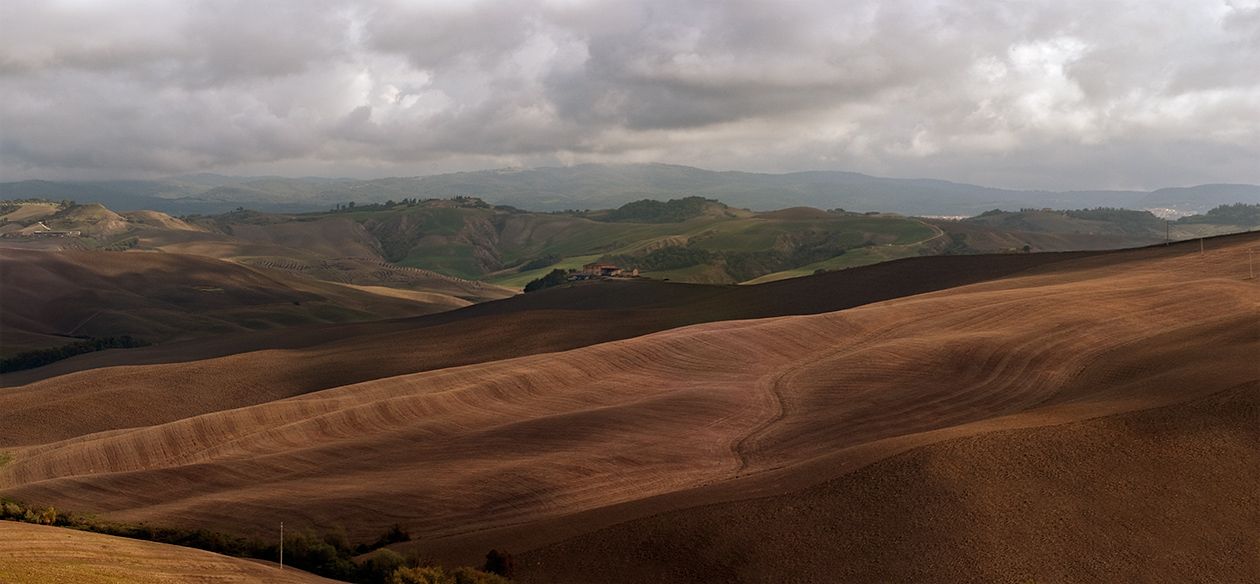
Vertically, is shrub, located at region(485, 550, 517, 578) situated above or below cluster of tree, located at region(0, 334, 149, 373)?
above

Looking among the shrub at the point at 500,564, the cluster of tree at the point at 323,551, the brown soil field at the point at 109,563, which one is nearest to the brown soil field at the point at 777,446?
the shrub at the point at 500,564

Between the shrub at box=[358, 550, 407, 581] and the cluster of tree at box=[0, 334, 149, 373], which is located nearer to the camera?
the shrub at box=[358, 550, 407, 581]

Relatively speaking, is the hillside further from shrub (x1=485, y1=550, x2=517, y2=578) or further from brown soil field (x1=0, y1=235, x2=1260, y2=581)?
shrub (x1=485, y1=550, x2=517, y2=578)

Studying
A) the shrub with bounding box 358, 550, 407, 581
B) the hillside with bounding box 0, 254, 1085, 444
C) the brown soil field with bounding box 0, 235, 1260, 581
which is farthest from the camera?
the hillside with bounding box 0, 254, 1085, 444

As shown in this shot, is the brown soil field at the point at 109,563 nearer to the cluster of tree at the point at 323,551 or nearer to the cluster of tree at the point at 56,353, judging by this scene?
the cluster of tree at the point at 323,551

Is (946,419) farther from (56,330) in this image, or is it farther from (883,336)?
(56,330)

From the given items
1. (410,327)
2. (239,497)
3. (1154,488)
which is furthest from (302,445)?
(410,327)

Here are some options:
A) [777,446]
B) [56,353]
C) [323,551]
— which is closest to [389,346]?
[56,353]

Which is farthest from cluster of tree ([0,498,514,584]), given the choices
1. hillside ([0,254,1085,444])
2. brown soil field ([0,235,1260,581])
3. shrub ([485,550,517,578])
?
hillside ([0,254,1085,444])
